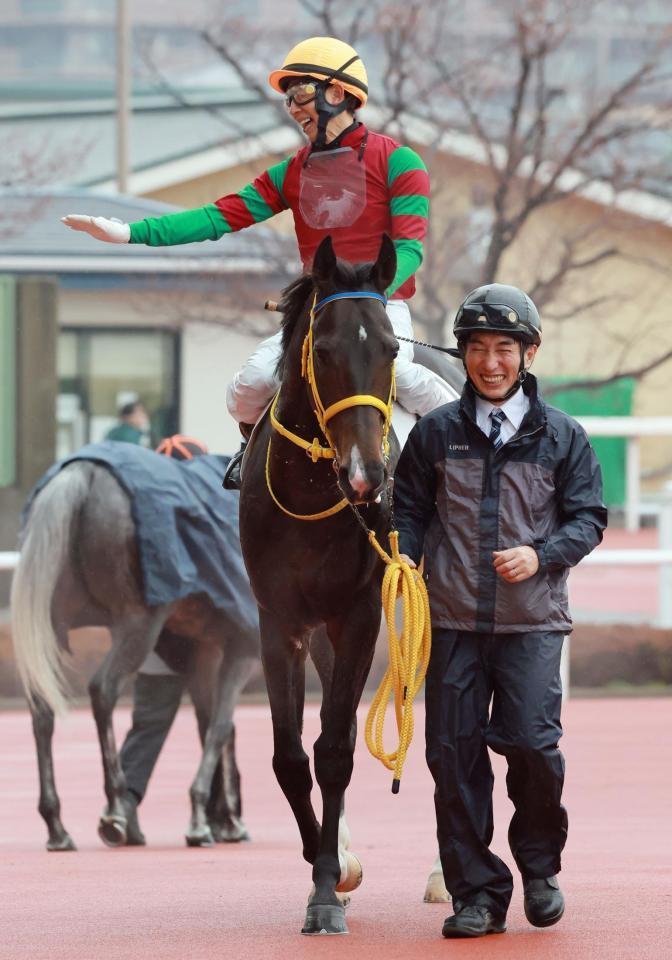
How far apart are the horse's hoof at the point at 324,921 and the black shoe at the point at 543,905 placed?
0.57m

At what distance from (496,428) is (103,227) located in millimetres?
1533

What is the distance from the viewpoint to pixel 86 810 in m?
10.3

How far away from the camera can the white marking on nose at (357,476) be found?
530cm

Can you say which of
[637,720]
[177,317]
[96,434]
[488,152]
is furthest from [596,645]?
[96,434]

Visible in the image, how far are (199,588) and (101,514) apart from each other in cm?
64

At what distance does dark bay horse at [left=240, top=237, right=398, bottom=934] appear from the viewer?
18.8 feet

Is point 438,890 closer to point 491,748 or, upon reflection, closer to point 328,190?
point 491,748

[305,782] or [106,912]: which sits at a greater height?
[305,782]

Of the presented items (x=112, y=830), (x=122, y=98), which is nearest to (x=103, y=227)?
(x=112, y=830)

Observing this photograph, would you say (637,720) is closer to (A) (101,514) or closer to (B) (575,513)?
(A) (101,514)

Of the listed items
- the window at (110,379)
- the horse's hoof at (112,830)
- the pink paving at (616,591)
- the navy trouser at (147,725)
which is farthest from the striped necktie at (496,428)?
the window at (110,379)

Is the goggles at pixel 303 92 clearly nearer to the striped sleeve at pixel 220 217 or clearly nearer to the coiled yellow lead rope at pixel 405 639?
the striped sleeve at pixel 220 217

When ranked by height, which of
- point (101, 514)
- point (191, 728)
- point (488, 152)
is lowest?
point (191, 728)

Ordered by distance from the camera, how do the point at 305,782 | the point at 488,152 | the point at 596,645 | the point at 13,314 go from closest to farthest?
Answer: the point at 305,782 < the point at 596,645 < the point at 13,314 < the point at 488,152
